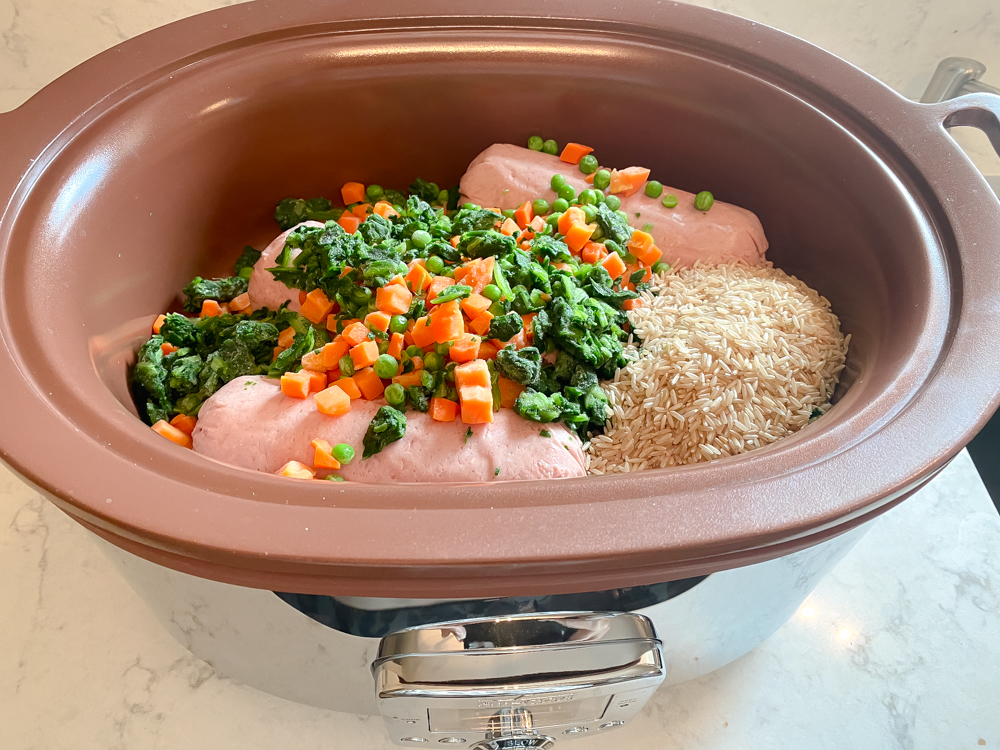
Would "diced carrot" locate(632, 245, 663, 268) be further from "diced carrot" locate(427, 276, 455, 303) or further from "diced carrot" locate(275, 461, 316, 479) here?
"diced carrot" locate(275, 461, 316, 479)

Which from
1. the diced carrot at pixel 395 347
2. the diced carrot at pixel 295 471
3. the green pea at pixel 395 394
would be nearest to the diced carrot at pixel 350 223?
the diced carrot at pixel 395 347

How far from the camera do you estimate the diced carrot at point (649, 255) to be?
168 cm

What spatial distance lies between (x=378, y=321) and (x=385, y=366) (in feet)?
0.33

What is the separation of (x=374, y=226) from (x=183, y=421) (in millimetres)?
592

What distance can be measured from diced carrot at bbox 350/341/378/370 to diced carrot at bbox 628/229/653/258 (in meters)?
0.71

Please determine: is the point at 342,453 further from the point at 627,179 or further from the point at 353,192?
the point at 627,179

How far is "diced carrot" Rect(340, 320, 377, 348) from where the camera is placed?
1.35 metres

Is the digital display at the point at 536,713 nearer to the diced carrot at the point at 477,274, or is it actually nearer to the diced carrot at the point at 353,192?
the diced carrot at the point at 477,274

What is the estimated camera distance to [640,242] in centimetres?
167

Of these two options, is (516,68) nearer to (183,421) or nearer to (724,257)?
(724,257)

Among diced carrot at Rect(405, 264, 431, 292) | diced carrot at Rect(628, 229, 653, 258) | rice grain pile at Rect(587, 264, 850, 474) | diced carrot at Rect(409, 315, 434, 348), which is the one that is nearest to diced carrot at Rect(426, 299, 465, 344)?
diced carrot at Rect(409, 315, 434, 348)

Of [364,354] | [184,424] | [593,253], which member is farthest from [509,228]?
[184,424]

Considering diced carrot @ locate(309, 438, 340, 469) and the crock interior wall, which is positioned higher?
the crock interior wall

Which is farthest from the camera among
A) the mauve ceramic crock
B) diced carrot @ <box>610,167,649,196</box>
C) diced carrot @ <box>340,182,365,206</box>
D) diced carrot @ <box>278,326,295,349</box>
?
diced carrot @ <box>340,182,365,206</box>
